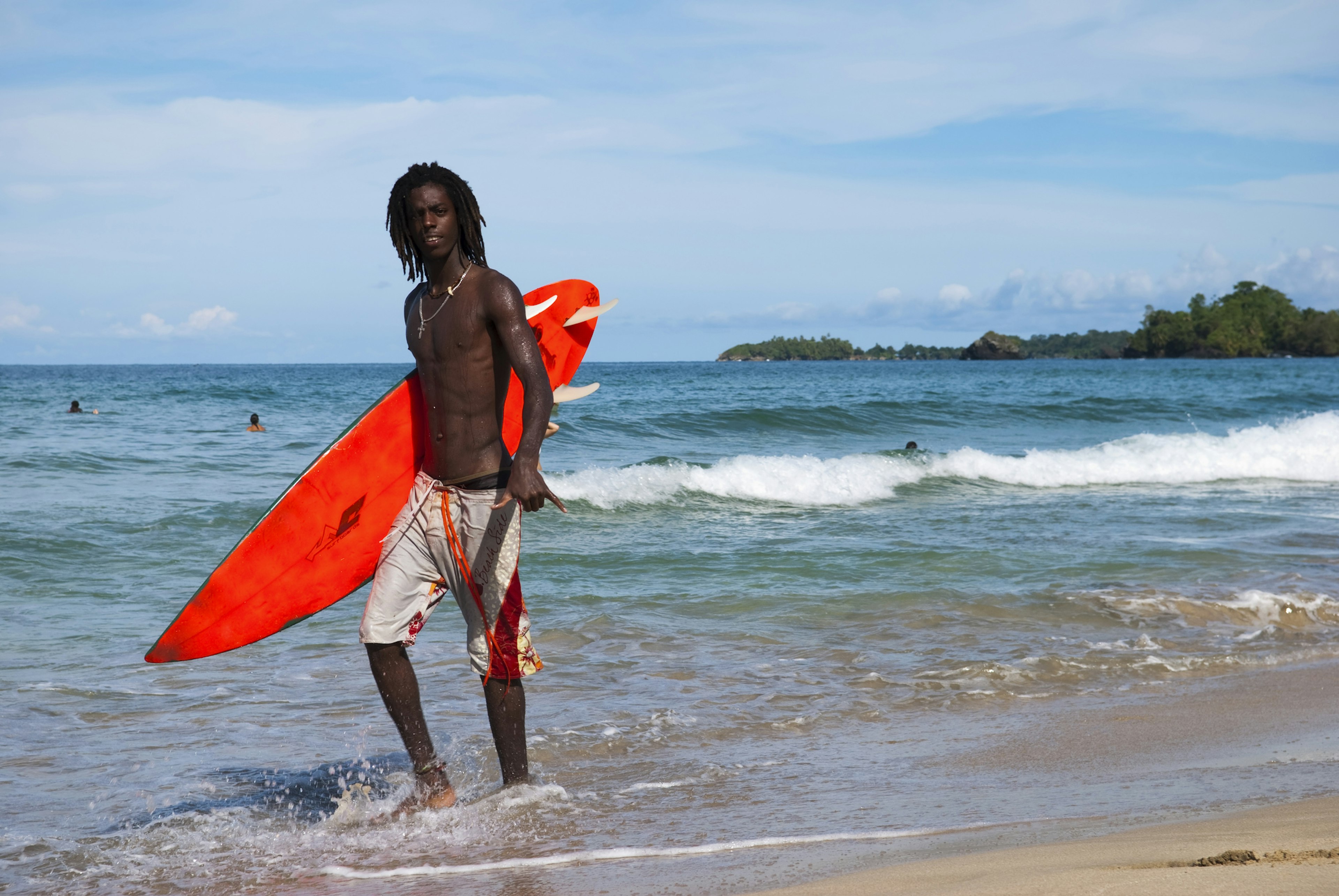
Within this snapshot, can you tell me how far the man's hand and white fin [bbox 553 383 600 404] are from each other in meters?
0.55

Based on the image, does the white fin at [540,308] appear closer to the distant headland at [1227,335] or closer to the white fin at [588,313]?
the white fin at [588,313]

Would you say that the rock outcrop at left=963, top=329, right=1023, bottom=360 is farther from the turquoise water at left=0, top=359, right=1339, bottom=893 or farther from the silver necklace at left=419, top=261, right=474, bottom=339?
the silver necklace at left=419, top=261, right=474, bottom=339

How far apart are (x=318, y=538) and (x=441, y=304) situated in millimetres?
1013

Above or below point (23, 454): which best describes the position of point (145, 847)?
below

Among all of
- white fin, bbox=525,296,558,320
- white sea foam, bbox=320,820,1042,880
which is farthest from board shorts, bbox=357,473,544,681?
white fin, bbox=525,296,558,320

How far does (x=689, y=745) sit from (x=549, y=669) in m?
1.31

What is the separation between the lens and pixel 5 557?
25.0 ft

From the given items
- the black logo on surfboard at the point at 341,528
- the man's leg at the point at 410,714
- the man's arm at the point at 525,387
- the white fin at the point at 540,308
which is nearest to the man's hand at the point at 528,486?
the man's arm at the point at 525,387

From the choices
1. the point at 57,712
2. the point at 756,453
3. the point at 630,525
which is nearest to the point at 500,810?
the point at 57,712

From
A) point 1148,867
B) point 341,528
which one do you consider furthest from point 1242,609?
point 341,528

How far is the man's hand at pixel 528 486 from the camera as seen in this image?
2838mm

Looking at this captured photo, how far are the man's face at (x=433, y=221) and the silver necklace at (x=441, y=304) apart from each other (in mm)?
71

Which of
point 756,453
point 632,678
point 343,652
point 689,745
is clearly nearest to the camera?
point 689,745

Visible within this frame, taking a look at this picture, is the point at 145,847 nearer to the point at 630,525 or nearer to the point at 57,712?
the point at 57,712
